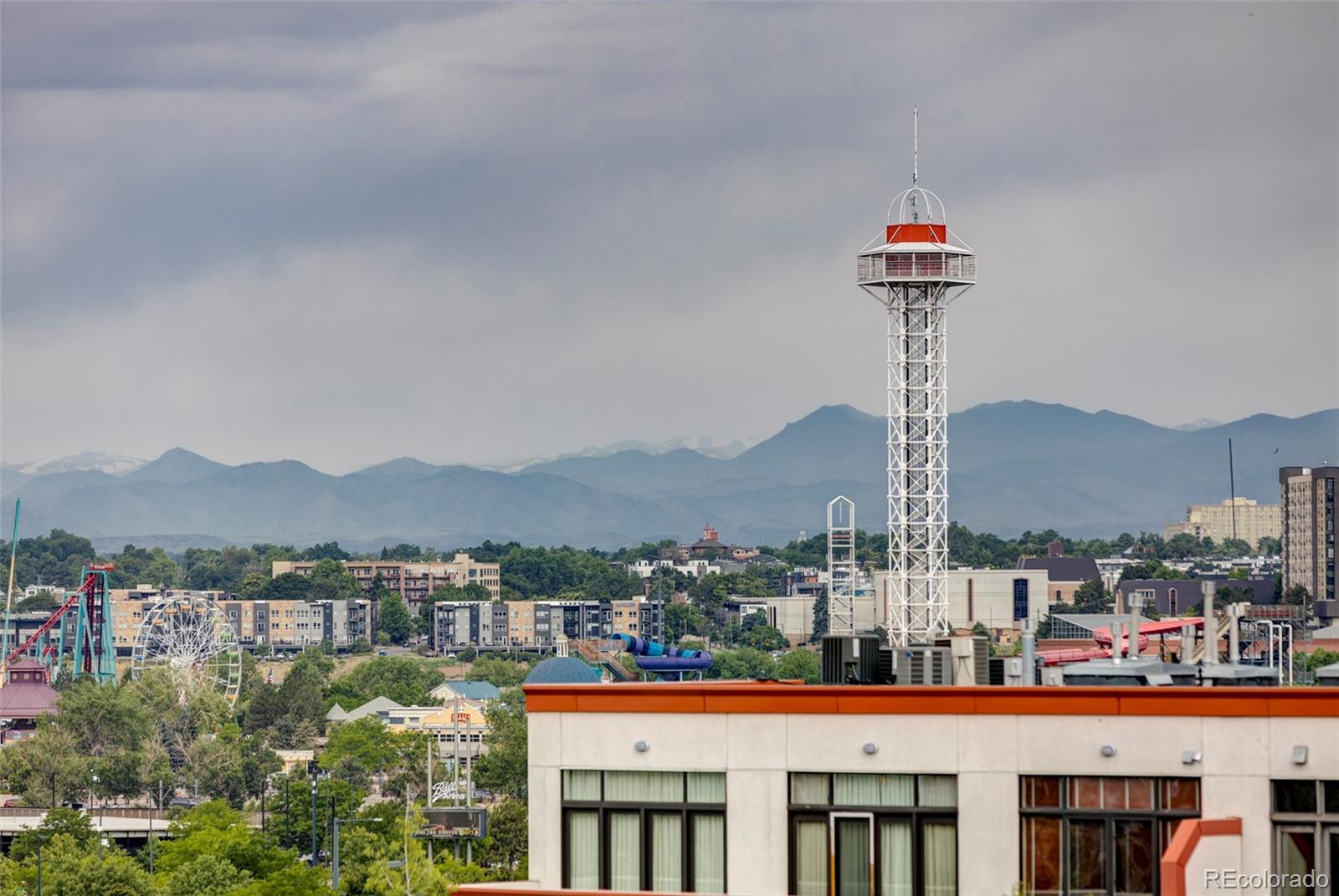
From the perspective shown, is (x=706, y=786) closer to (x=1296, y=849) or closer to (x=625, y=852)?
(x=625, y=852)

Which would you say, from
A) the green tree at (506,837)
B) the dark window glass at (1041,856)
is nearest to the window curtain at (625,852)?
the dark window glass at (1041,856)

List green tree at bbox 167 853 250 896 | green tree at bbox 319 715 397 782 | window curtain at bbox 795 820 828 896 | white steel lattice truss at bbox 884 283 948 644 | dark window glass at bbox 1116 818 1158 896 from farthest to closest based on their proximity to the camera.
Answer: green tree at bbox 319 715 397 782 → white steel lattice truss at bbox 884 283 948 644 → green tree at bbox 167 853 250 896 → window curtain at bbox 795 820 828 896 → dark window glass at bbox 1116 818 1158 896

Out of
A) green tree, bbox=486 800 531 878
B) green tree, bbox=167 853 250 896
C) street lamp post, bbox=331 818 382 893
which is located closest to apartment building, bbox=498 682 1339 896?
green tree, bbox=167 853 250 896

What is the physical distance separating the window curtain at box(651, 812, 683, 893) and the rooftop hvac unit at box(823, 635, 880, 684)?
392 cm

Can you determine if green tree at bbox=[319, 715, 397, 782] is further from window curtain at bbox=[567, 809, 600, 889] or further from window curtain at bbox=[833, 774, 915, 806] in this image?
window curtain at bbox=[833, 774, 915, 806]

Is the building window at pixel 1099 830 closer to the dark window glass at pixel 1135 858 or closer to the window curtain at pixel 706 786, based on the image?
the dark window glass at pixel 1135 858

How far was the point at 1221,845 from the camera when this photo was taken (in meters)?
29.9

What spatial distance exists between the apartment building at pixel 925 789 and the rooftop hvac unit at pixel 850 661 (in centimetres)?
250

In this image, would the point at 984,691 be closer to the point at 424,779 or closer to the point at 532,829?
the point at 532,829

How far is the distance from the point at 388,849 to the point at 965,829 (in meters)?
70.1

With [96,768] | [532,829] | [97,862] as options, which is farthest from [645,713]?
[96,768]

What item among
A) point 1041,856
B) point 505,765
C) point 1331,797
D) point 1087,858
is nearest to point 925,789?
point 1041,856

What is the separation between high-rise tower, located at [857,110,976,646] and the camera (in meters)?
146

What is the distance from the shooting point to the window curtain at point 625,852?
31953mm
